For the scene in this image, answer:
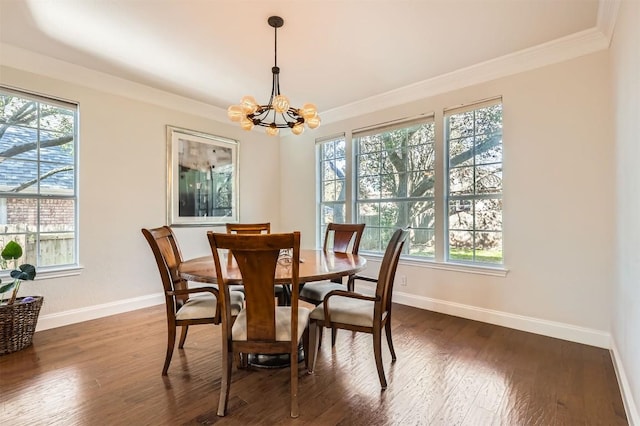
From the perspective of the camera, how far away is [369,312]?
198 centimetres

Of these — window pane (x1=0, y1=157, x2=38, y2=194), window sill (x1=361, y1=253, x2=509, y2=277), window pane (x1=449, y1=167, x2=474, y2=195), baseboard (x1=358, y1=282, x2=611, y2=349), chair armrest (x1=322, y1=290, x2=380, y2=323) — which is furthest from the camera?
window pane (x1=449, y1=167, x2=474, y2=195)

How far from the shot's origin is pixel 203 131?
4172mm

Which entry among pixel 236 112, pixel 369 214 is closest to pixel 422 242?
pixel 369 214

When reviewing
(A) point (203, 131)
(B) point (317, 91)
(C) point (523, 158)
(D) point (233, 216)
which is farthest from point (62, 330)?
(C) point (523, 158)

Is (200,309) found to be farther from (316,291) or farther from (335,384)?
(335,384)

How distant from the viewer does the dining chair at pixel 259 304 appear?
151 centimetres

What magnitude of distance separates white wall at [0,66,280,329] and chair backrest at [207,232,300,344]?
243cm

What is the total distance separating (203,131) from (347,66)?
220 centimetres

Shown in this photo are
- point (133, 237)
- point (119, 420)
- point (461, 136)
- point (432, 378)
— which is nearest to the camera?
point (119, 420)

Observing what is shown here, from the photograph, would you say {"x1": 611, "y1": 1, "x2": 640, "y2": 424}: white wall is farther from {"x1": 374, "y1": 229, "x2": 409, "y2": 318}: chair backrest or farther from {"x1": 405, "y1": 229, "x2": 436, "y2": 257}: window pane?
{"x1": 405, "y1": 229, "x2": 436, "y2": 257}: window pane

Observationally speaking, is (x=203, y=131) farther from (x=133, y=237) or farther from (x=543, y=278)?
(x=543, y=278)

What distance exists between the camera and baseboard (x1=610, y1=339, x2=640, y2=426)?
1.55 metres

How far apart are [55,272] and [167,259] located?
1.73 metres

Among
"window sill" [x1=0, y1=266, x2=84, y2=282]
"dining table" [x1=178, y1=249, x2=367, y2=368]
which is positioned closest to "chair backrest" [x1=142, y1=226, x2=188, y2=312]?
A: "dining table" [x1=178, y1=249, x2=367, y2=368]
